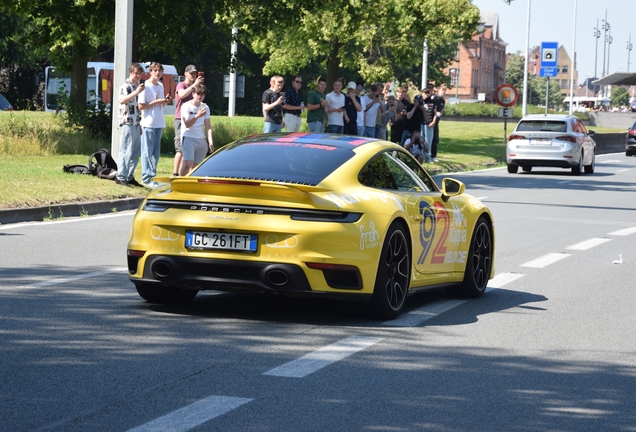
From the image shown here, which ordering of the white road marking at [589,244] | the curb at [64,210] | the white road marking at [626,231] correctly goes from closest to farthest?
the white road marking at [589,244] < the curb at [64,210] < the white road marking at [626,231]

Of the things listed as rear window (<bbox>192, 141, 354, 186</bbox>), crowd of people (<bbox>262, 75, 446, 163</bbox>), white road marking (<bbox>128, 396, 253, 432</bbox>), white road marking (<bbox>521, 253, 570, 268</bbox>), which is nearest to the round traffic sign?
crowd of people (<bbox>262, 75, 446, 163</bbox>)

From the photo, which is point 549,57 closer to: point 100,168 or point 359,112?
point 359,112

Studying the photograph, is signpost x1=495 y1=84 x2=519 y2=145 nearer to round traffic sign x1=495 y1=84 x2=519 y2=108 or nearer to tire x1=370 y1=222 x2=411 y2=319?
round traffic sign x1=495 y1=84 x2=519 y2=108

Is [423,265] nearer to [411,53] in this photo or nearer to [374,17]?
[374,17]

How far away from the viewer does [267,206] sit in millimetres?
7840

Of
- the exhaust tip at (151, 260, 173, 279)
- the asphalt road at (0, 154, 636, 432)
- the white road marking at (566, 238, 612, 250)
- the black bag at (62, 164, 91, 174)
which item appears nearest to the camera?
the asphalt road at (0, 154, 636, 432)

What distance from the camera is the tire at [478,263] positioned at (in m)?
9.81

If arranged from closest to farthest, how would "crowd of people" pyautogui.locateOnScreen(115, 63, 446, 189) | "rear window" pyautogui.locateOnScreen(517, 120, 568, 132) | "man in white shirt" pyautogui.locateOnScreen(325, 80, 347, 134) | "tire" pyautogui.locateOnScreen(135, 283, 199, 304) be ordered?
"tire" pyautogui.locateOnScreen(135, 283, 199, 304) < "crowd of people" pyautogui.locateOnScreen(115, 63, 446, 189) < "man in white shirt" pyautogui.locateOnScreen(325, 80, 347, 134) < "rear window" pyautogui.locateOnScreen(517, 120, 568, 132)

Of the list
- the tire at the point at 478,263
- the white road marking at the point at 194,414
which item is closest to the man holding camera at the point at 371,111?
the tire at the point at 478,263

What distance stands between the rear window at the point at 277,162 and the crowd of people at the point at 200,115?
8.22 metres

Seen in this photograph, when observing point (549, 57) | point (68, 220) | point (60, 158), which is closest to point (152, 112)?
point (68, 220)

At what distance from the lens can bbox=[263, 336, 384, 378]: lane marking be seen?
6.43m

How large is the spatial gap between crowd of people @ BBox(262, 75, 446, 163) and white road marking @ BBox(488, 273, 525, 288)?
9712 millimetres

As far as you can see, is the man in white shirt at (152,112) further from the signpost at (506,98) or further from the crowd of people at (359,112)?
the signpost at (506,98)
